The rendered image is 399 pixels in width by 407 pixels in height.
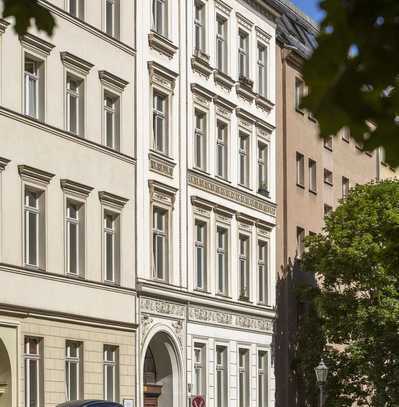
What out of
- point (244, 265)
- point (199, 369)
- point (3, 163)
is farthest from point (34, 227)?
point (244, 265)

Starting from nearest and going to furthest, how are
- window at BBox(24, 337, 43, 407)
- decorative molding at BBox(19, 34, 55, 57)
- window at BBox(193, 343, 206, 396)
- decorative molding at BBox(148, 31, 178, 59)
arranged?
window at BBox(24, 337, 43, 407) < decorative molding at BBox(19, 34, 55, 57) < decorative molding at BBox(148, 31, 178, 59) < window at BBox(193, 343, 206, 396)

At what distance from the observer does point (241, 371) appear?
48406mm

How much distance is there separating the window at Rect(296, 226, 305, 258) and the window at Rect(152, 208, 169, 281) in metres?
12.1

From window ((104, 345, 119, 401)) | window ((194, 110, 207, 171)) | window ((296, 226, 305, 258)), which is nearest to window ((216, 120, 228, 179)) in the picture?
window ((194, 110, 207, 171))

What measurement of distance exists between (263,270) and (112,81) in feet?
43.6

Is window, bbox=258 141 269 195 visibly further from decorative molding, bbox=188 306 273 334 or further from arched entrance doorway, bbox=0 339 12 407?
arched entrance doorway, bbox=0 339 12 407

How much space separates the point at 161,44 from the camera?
42.3m

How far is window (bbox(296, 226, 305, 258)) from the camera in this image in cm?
5403

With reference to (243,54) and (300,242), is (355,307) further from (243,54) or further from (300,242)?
(243,54)

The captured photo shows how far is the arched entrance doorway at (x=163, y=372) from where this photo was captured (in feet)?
139

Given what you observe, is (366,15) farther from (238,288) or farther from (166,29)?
(238,288)

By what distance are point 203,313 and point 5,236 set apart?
12582 mm

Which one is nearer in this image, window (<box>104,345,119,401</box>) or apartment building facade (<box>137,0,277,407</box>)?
window (<box>104,345,119,401</box>)

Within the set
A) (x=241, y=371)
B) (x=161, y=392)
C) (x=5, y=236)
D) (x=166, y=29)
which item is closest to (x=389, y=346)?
(x=241, y=371)
